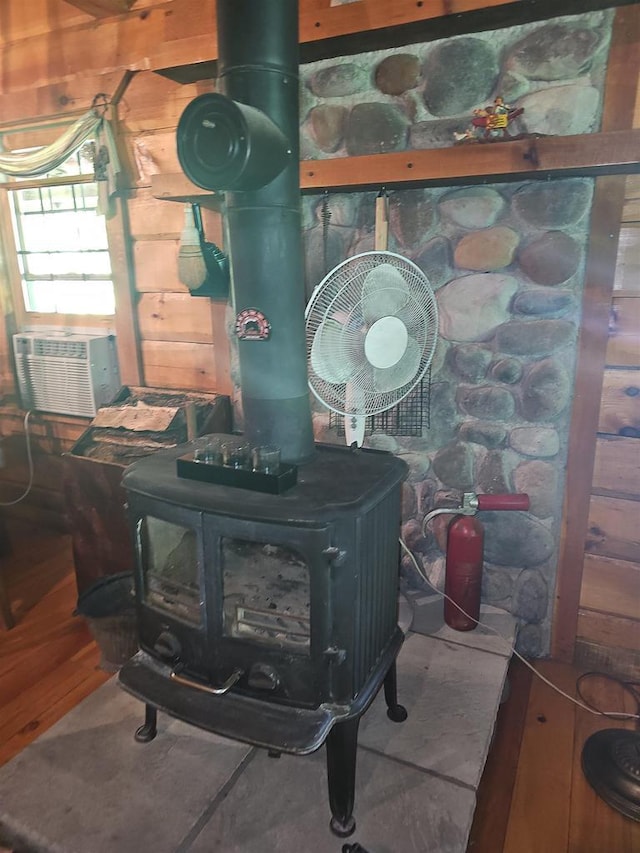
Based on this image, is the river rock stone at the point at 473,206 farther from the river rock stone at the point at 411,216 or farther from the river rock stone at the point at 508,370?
the river rock stone at the point at 508,370

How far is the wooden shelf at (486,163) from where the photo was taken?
1.46 metres

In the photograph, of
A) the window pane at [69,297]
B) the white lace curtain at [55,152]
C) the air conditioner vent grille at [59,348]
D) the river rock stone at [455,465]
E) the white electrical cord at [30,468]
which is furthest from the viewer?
the white electrical cord at [30,468]

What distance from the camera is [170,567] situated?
4.70ft

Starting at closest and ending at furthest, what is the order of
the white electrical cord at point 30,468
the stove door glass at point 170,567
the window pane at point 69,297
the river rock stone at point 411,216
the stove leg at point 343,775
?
1. the stove leg at point 343,775
2. the stove door glass at point 170,567
3. the river rock stone at point 411,216
4. the window pane at point 69,297
5. the white electrical cord at point 30,468

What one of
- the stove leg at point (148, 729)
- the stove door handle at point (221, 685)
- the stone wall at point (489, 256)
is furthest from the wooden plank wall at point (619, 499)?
the stove leg at point (148, 729)

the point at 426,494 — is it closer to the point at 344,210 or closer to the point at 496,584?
the point at 496,584

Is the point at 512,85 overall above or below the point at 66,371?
above

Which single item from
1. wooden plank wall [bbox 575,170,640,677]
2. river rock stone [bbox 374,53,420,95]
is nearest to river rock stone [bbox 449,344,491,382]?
wooden plank wall [bbox 575,170,640,677]

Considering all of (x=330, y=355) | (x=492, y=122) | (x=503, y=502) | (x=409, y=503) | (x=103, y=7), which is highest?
(x=103, y=7)

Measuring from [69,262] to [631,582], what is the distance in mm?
2773

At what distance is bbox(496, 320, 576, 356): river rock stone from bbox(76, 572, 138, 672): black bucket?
4.88 feet

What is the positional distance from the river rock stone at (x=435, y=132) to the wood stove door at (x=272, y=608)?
132 cm

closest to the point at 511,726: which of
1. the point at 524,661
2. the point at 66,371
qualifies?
the point at 524,661

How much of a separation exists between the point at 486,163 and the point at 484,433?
836 mm
